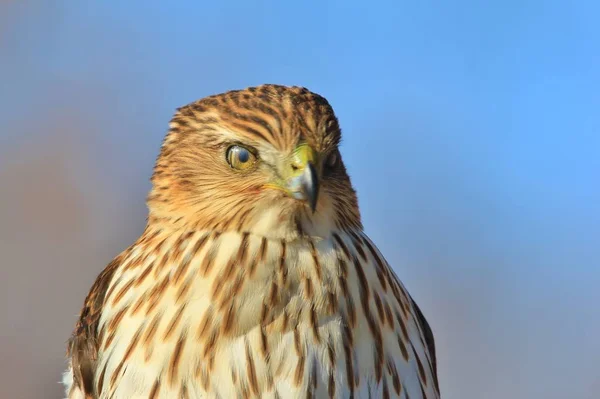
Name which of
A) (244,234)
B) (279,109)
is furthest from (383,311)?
(279,109)

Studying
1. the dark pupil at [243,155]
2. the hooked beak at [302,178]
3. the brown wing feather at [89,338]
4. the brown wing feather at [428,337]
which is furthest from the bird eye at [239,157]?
the brown wing feather at [428,337]

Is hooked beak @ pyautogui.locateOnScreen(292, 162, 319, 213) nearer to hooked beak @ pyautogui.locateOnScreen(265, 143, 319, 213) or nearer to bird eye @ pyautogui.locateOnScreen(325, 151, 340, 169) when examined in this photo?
hooked beak @ pyautogui.locateOnScreen(265, 143, 319, 213)

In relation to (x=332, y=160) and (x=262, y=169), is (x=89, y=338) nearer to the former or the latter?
(x=262, y=169)

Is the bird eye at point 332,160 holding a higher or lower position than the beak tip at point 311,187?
higher

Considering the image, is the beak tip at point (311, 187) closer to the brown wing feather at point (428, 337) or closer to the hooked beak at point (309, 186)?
the hooked beak at point (309, 186)

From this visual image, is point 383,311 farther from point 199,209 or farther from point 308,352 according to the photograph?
point 199,209

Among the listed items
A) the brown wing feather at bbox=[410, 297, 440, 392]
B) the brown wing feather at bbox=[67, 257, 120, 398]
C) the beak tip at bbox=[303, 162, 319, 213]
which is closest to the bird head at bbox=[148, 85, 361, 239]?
the beak tip at bbox=[303, 162, 319, 213]
